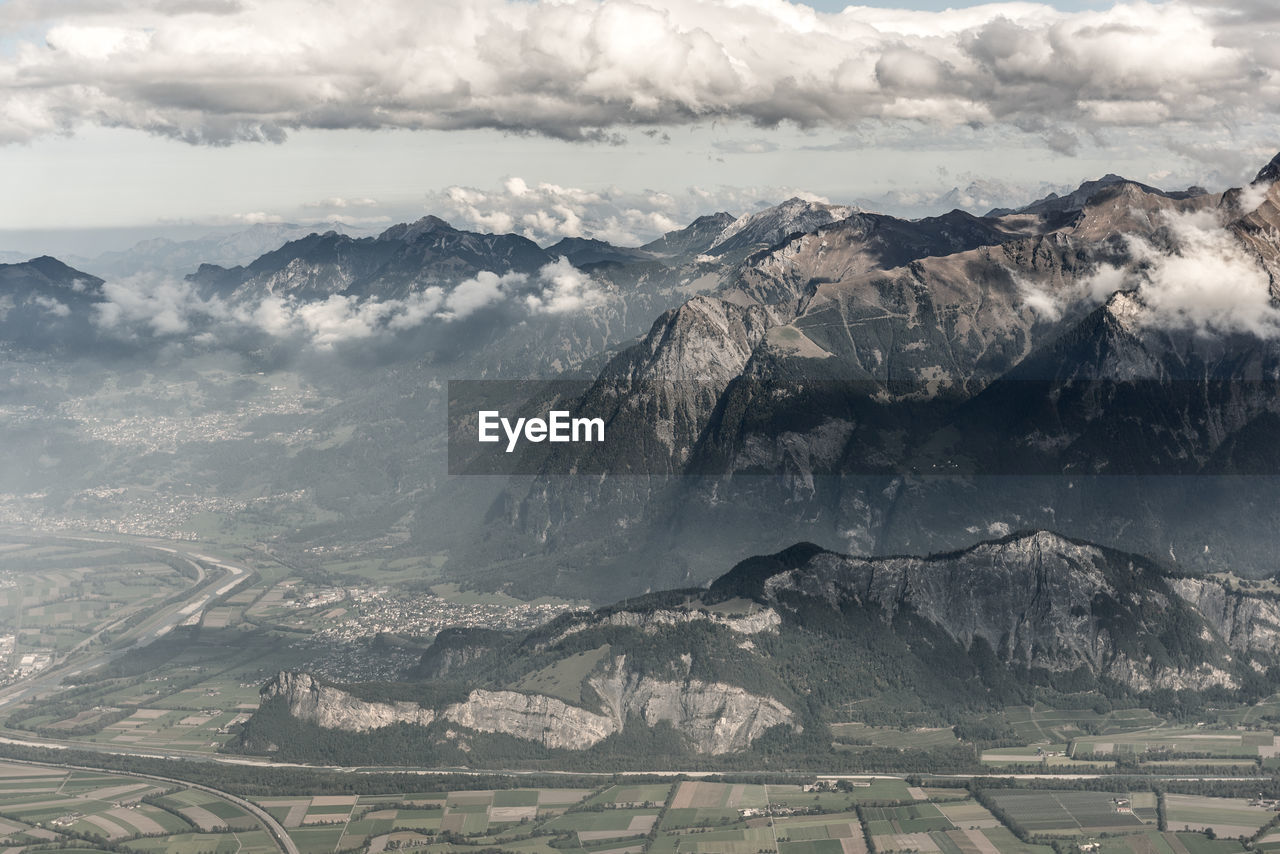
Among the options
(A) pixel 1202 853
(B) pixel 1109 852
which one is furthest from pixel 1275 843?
(B) pixel 1109 852

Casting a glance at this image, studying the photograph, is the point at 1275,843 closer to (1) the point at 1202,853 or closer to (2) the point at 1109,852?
(1) the point at 1202,853
